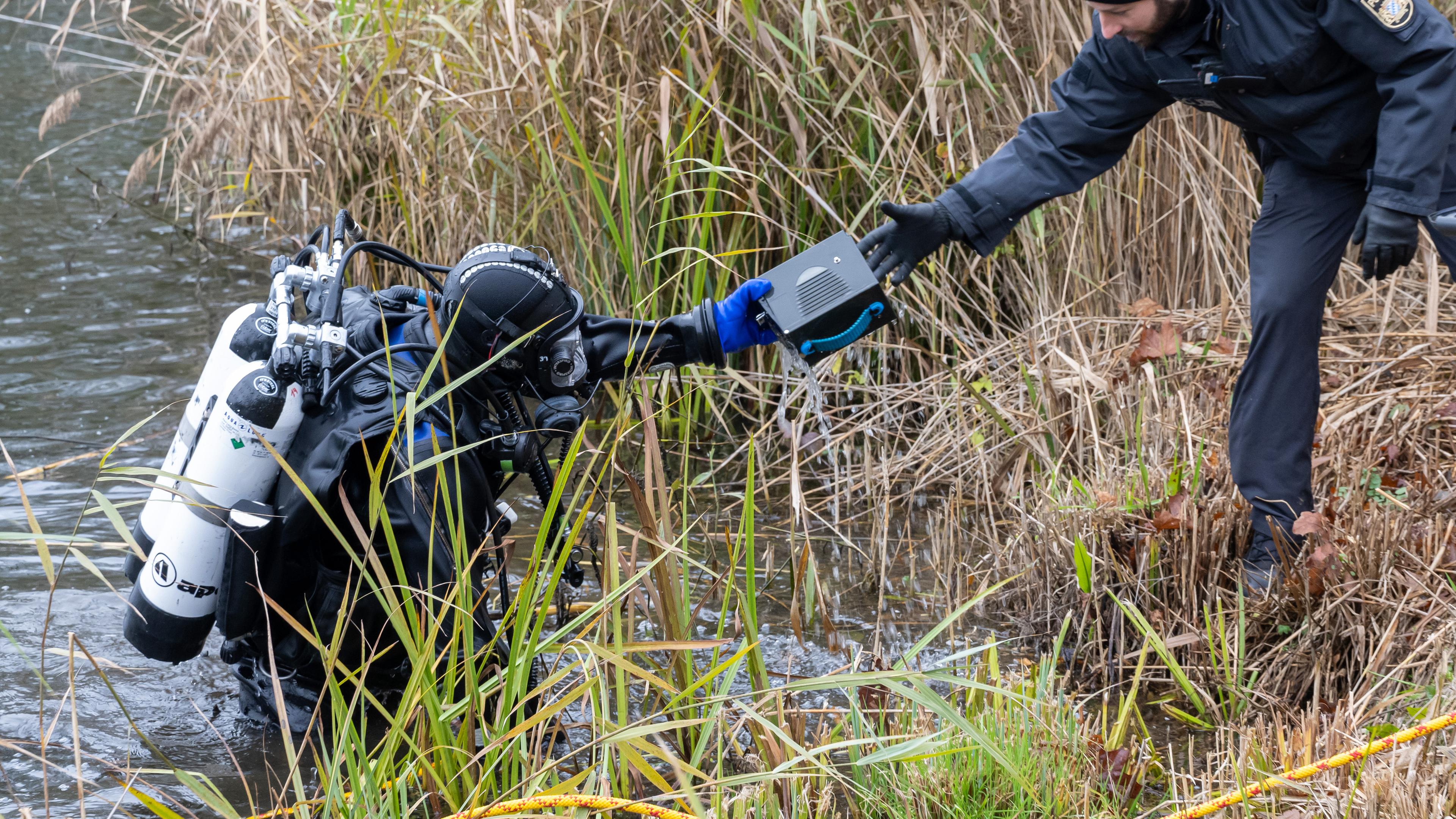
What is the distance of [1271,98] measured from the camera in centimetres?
264

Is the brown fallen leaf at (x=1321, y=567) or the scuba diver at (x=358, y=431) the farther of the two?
the brown fallen leaf at (x=1321, y=567)

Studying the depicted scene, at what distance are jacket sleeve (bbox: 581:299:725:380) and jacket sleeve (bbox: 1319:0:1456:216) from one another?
1428mm

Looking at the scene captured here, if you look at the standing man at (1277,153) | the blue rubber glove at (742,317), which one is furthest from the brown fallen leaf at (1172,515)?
the blue rubber glove at (742,317)

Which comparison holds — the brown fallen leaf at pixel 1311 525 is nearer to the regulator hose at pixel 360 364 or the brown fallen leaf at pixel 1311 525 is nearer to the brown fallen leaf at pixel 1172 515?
the brown fallen leaf at pixel 1172 515

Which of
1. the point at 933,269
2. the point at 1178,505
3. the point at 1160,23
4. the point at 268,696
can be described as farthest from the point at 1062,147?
the point at 268,696

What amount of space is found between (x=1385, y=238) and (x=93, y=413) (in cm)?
461

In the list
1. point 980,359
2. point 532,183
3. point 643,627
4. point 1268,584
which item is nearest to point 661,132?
point 532,183

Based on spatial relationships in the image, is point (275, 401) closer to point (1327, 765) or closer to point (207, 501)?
point (207, 501)

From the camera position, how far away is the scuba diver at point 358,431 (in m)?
2.38

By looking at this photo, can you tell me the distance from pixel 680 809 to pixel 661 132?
2.06 metres

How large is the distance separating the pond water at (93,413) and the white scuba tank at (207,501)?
0.55 feet

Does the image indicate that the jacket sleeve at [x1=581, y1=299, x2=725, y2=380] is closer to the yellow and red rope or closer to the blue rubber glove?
the blue rubber glove

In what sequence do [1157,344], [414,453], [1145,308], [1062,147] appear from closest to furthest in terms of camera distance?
[414,453] → [1062,147] → [1157,344] → [1145,308]

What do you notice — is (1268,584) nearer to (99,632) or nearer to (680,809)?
(680,809)
